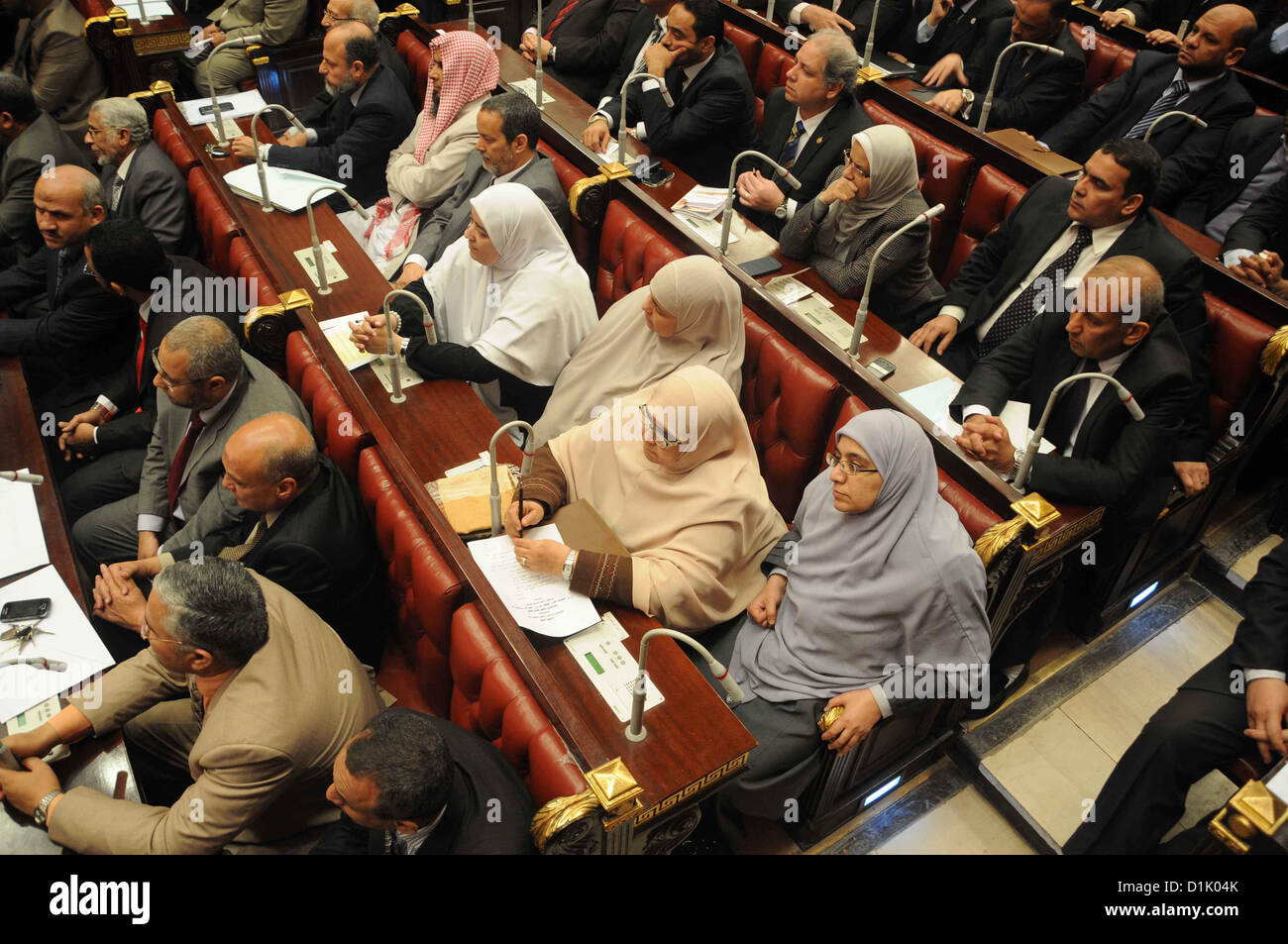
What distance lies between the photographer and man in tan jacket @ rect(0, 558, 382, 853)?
6.61 ft

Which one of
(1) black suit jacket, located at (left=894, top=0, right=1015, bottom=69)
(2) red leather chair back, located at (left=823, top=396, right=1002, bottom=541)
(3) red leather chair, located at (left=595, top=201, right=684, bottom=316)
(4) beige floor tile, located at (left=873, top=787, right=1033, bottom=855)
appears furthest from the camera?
(1) black suit jacket, located at (left=894, top=0, right=1015, bottom=69)

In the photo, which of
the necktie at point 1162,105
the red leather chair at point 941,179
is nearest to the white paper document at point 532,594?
the red leather chair at point 941,179

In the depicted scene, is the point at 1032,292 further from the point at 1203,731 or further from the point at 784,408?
the point at 1203,731

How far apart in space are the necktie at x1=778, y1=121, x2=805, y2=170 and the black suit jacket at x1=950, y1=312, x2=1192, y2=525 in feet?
4.80

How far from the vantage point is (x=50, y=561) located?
2500 mm

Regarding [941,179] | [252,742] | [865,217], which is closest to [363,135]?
[865,217]

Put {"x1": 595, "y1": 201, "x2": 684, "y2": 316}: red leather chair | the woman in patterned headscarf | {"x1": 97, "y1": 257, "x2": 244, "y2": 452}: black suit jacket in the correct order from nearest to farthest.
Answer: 1. {"x1": 97, "y1": 257, "x2": 244, "y2": 452}: black suit jacket
2. {"x1": 595, "y1": 201, "x2": 684, "y2": 316}: red leather chair
3. the woman in patterned headscarf

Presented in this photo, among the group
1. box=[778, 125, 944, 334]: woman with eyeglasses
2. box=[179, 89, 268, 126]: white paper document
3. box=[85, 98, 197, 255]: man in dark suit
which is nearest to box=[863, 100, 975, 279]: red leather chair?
box=[778, 125, 944, 334]: woman with eyeglasses

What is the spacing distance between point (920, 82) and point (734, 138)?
3.82 ft

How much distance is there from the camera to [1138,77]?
439cm

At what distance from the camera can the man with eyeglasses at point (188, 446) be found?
2752mm

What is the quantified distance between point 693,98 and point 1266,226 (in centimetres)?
253

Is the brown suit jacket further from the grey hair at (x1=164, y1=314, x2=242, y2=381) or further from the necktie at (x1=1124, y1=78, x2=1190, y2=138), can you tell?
the necktie at (x1=1124, y1=78, x2=1190, y2=138)

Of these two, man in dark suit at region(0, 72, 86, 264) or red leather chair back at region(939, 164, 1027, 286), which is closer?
red leather chair back at region(939, 164, 1027, 286)
